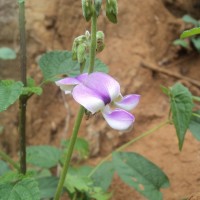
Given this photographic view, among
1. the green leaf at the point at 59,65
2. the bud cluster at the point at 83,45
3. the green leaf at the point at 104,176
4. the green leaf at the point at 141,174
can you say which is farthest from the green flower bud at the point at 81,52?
the green leaf at the point at 104,176

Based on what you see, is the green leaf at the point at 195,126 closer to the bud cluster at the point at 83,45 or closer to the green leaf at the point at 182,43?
the bud cluster at the point at 83,45

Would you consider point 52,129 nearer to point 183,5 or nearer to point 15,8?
point 15,8

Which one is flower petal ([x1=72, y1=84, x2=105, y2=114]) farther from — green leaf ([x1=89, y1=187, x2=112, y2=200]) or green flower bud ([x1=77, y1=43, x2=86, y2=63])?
green leaf ([x1=89, y1=187, x2=112, y2=200])

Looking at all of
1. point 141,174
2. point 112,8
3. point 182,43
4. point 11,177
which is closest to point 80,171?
point 141,174

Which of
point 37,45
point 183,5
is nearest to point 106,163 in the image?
point 37,45

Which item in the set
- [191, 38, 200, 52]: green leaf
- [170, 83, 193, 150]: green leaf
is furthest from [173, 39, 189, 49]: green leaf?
[170, 83, 193, 150]: green leaf
